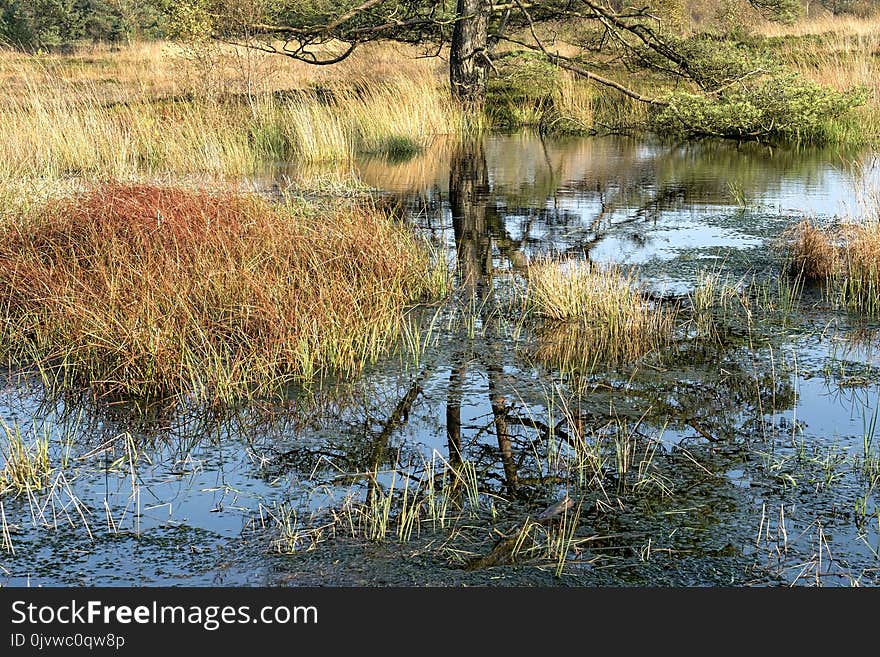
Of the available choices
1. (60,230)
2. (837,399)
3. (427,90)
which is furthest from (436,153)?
(837,399)

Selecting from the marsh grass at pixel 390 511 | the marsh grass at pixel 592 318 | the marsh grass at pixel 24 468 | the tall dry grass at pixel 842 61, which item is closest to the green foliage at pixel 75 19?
the tall dry grass at pixel 842 61

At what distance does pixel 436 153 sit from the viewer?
14.1m

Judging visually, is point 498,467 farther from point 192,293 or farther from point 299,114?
point 299,114

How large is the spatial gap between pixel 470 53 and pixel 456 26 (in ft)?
1.84

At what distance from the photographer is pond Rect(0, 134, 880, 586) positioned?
10.7 ft

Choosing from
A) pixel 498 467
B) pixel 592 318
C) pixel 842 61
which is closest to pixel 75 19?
pixel 842 61

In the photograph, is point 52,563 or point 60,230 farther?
point 60,230

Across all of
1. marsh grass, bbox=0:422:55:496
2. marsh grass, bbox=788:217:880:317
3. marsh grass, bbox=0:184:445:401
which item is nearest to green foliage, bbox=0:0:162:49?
marsh grass, bbox=0:184:445:401

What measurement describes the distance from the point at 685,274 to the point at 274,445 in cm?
385

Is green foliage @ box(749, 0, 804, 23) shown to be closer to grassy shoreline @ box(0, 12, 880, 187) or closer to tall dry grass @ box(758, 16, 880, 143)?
grassy shoreline @ box(0, 12, 880, 187)

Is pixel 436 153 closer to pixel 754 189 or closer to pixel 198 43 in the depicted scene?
pixel 198 43

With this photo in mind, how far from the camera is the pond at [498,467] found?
3258 mm

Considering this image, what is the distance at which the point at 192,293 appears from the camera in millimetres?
5453

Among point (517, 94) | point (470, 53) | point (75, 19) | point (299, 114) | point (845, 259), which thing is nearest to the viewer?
point (845, 259)
